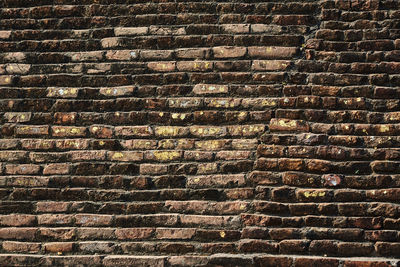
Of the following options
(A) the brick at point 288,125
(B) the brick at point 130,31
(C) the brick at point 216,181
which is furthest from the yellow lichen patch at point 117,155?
(A) the brick at point 288,125

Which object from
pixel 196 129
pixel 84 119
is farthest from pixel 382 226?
pixel 84 119

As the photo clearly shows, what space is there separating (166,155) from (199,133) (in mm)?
262

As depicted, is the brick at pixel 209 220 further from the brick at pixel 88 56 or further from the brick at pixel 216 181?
the brick at pixel 88 56

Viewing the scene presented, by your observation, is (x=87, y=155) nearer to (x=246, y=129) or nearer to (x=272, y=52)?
(x=246, y=129)

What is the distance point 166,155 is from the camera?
2.33 m

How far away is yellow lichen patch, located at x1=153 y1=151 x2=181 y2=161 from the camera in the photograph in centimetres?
233

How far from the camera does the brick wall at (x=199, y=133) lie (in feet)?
7.11

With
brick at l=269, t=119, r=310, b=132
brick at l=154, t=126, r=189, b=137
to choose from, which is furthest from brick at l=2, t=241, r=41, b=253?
brick at l=269, t=119, r=310, b=132

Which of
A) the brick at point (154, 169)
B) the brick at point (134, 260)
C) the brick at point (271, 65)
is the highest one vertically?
→ the brick at point (271, 65)

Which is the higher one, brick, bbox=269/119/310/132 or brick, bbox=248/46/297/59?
brick, bbox=248/46/297/59

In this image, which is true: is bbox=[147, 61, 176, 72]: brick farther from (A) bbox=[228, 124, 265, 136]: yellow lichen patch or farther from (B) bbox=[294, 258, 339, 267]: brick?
(B) bbox=[294, 258, 339, 267]: brick

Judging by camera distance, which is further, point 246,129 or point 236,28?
point 236,28

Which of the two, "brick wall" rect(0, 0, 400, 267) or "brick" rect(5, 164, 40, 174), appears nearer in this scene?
"brick wall" rect(0, 0, 400, 267)

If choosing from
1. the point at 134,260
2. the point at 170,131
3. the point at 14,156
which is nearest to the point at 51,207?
the point at 14,156
